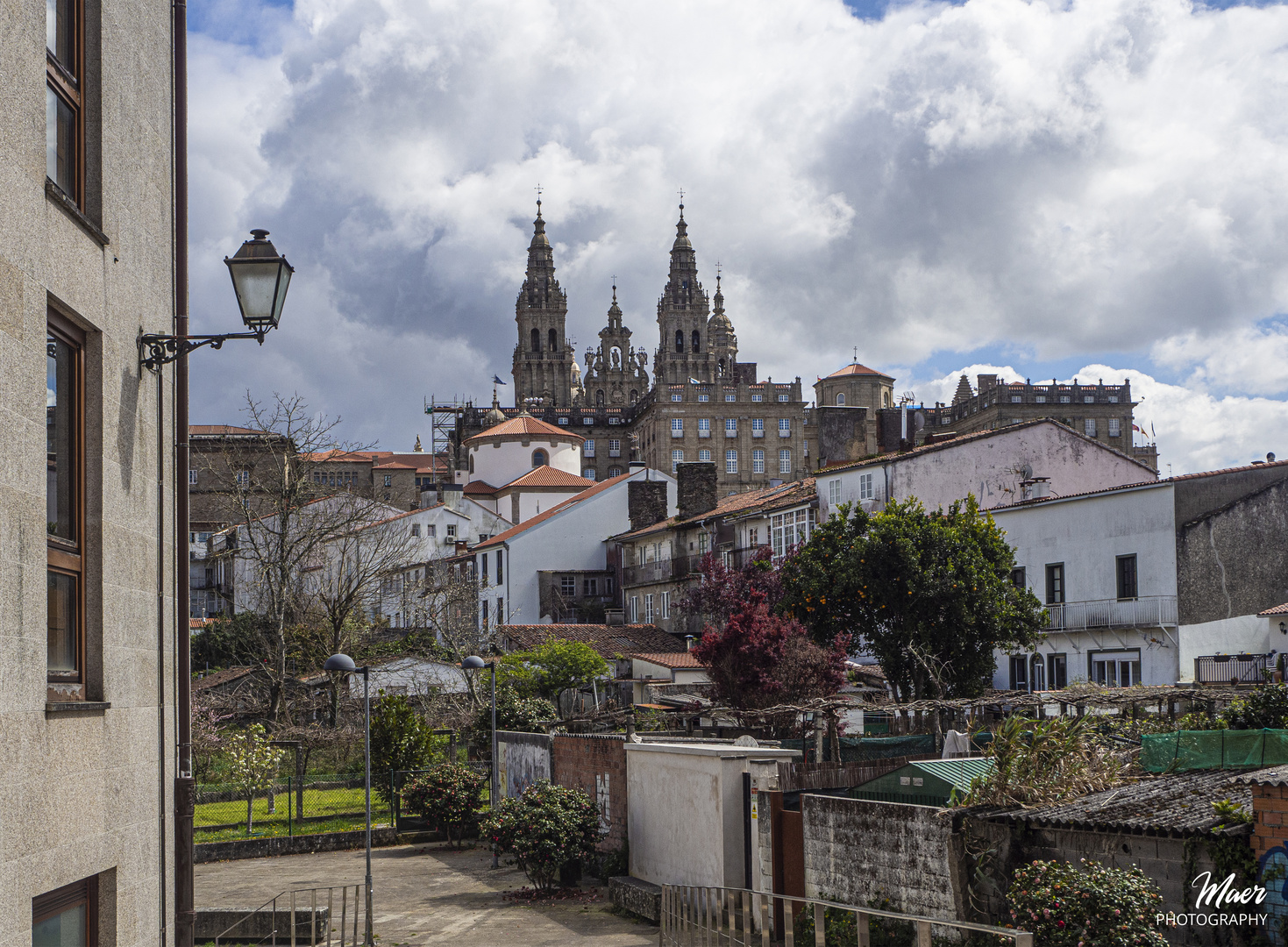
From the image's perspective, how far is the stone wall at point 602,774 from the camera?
2231 centimetres

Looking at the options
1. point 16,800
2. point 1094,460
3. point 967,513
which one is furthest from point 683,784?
point 1094,460

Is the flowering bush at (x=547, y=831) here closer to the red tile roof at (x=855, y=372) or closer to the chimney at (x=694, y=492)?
the chimney at (x=694, y=492)

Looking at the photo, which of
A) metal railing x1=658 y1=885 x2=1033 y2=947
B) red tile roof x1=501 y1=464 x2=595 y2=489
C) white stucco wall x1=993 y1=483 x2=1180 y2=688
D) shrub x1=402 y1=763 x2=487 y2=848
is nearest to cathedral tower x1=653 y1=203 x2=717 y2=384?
red tile roof x1=501 y1=464 x2=595 y2=489

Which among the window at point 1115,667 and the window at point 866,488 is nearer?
the window at point 1115,667

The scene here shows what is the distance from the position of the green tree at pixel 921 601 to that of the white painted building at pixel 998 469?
9.95m

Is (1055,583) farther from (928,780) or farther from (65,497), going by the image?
(65,497)

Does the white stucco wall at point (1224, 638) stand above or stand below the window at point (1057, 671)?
above

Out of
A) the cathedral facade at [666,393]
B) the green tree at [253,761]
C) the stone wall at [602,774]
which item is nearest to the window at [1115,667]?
the stone wall at [602,774]

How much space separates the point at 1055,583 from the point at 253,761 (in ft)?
76.1

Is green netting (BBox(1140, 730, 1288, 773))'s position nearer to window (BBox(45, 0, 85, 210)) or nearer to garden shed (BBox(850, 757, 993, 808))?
garden shed (BBox(850, 757, 993, 808))

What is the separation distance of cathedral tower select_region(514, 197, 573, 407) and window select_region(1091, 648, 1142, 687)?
131 meters

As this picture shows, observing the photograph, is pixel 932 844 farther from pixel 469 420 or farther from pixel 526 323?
pixel 526 323

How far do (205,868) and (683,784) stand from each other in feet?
36.9

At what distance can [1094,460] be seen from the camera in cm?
4550
